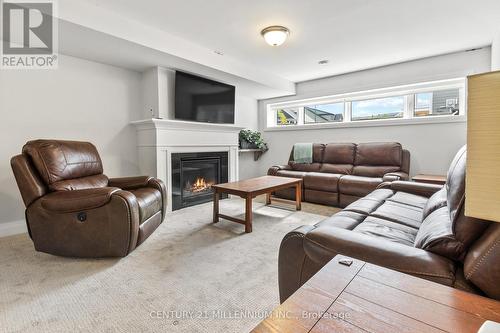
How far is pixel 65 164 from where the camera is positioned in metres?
2.39

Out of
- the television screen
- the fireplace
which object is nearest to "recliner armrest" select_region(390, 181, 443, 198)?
the fireplace

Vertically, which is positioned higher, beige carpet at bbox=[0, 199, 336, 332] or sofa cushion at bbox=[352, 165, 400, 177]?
sofa cushion at bbox=[352, 165, 400, 177]

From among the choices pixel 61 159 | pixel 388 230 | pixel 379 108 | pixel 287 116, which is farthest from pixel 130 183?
pixel 379 108

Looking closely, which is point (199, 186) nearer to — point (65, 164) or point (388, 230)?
point (65, 164)

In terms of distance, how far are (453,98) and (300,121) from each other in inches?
103

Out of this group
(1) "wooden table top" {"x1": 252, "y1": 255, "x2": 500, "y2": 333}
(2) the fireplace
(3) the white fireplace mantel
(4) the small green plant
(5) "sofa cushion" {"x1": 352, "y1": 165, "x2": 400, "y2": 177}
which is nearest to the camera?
(1) "wooden table top" {"x1": 252, "y1": 255, "x2": 500, "y2": 333}

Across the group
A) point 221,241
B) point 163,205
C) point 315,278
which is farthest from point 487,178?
point 163,205

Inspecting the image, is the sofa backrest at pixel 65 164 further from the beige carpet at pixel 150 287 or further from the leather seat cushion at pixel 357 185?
the leather seat cushion at pixel 357 185

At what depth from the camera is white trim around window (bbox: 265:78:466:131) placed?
3689mm

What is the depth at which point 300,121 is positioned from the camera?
18.0ft

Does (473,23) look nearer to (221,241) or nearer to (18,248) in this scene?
(221,241)

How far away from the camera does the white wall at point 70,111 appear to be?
2758mm

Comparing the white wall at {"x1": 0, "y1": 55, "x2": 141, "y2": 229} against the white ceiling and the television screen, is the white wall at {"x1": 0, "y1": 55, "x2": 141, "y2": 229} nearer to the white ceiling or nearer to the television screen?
the television screen

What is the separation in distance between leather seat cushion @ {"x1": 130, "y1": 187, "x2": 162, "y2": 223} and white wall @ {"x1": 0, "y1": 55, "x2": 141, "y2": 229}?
1.31 meters
